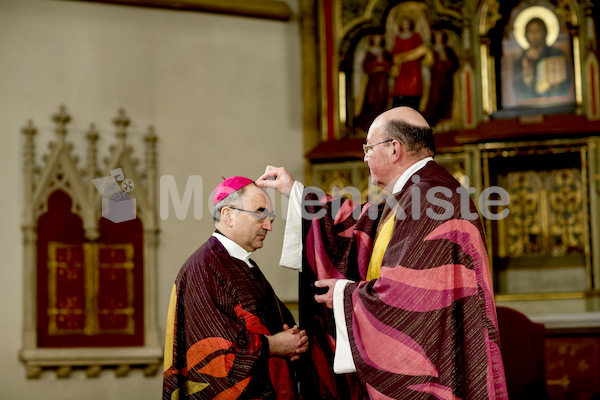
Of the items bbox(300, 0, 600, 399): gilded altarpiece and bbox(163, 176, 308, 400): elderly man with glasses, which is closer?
bbox(163, 176, 308, 400): elderly man with glasses

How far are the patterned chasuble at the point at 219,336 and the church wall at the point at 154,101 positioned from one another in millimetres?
3158

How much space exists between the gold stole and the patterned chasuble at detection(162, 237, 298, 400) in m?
0.51

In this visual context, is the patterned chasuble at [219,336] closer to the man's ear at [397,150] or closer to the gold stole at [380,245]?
the gold stole at [380,245]

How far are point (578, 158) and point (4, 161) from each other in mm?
4904

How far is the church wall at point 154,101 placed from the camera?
5.84 meters

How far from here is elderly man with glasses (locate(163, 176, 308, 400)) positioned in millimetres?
2965

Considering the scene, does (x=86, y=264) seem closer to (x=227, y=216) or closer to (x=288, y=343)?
(x=227, y=216)

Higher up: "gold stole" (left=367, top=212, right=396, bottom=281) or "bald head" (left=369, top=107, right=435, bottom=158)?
"bald head" (left=369, top=107, right=435, bottom=158)

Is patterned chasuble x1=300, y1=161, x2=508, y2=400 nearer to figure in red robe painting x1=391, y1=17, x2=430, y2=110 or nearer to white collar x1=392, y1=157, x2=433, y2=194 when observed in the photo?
white collar x1=392, y1=157, x2=433, y2=194

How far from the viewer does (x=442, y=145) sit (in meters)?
6.08

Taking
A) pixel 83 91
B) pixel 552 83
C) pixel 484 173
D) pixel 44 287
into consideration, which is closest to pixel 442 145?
pixel 484 173

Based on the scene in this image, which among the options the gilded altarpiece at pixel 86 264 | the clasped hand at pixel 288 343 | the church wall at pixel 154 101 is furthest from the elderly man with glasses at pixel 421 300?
the gilded altarpiece at pixel 86 264

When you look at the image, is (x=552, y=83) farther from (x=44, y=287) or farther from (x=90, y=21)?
(x=44, y=287)

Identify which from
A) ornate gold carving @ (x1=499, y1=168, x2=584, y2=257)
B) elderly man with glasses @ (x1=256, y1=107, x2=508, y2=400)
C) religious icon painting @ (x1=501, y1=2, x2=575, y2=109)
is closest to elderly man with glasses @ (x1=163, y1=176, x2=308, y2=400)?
elderly man with glasses @ (x1=256, y1=107, x2=508, y2=400)
